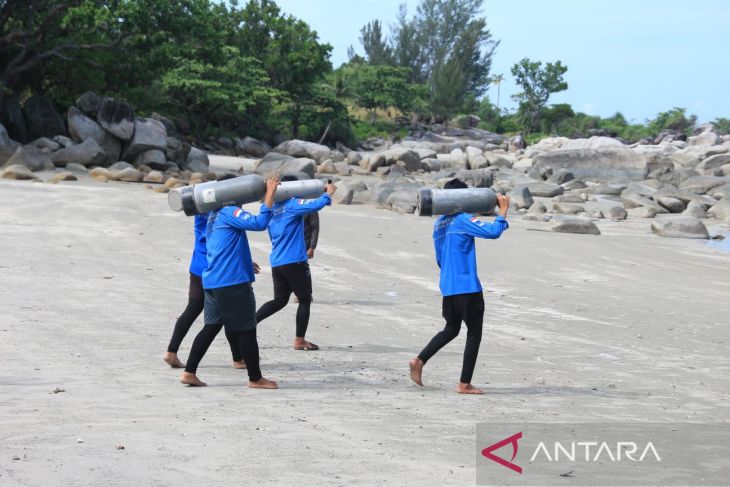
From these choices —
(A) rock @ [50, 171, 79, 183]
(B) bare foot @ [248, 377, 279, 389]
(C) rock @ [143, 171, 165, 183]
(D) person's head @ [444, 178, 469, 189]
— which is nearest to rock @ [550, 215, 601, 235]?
(C) rock @ [143, 171, 165, 183]

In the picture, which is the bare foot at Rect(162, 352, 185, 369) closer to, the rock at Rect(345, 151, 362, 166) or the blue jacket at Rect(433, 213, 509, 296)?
the blue jacket at Rect(433, 213, 509, 296)

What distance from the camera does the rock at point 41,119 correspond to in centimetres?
3162

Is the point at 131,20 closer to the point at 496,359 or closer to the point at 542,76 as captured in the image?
the point at 496,359

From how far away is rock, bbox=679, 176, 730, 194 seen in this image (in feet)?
123

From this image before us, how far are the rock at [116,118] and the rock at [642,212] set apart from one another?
15.4m

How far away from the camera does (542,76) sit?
87812mm

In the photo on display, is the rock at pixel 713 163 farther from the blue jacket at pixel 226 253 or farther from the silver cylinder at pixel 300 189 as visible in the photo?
the blue jacket at pixel 226 253

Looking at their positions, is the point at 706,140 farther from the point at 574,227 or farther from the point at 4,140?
the point at 4,140

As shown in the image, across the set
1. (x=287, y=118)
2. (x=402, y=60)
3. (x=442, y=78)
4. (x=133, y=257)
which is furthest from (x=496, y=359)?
(x=402, y=60)

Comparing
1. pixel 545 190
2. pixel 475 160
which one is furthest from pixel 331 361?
pixel 475 160

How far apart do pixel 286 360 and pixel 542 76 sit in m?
82.2

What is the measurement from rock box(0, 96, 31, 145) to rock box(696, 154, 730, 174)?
30685mm

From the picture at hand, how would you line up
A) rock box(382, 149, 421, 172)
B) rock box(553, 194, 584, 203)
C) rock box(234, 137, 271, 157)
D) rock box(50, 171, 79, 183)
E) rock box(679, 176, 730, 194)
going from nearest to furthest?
1. rock box(50, 171, 79, 183)
2. rock box(553, 194, 584, 203)
3. rock box(679, 176, 730, 194)
4. rock box(382, 149, 421, 172)
5. rock box(234, 137, 271, 157)

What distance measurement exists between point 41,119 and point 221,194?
1044 inches
